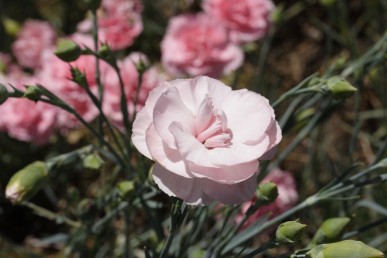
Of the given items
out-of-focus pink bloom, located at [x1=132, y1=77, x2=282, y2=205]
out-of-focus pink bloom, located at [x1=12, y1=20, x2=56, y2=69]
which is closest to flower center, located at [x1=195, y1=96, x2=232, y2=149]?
out-of-focus pink bloom, located at [x1=132, y1=77, x2=282, y2=205]

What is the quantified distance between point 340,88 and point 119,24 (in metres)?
0.74

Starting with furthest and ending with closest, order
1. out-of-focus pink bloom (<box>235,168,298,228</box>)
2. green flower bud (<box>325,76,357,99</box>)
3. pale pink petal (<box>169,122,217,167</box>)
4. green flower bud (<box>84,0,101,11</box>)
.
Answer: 1. out-of-focus pink bloom (<box>235,168,298,228</box>)
2. green flower bud (<box>84,0,101,11</box>)
3. green flower bud (<box>325,76,357,99</box>)
4. pale pink petal (<box>169,122,217,167</box>)

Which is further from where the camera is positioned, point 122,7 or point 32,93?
point 122,7

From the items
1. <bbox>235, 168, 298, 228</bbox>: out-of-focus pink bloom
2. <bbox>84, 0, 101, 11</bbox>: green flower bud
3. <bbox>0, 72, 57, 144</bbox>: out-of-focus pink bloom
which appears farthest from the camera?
<bbox>0, 72, 57, 144</bbox>: out-of-focus pink bloom

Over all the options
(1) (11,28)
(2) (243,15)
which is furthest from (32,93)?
(1) (11,28)

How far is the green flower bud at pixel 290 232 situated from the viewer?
722 mm

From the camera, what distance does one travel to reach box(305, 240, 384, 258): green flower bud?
687mm

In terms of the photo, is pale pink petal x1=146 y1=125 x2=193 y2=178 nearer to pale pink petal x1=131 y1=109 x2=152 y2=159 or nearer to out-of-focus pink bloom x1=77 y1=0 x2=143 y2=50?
pale pink petal x1=131 y1=109 x2=152 y2=159

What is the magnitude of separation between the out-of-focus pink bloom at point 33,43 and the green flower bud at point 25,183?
0.68 meters

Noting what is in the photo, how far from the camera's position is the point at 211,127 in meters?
0.71

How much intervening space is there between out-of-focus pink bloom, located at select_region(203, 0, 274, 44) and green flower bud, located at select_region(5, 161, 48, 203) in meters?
0.67

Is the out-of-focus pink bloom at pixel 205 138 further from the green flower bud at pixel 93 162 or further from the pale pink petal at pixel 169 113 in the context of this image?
the green flower bud at pixel 93 162

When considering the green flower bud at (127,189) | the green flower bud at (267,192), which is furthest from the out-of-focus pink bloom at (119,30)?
the green flower bud at (267,192)

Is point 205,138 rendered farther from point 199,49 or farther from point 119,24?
point 119,24
